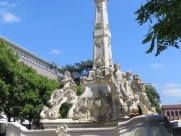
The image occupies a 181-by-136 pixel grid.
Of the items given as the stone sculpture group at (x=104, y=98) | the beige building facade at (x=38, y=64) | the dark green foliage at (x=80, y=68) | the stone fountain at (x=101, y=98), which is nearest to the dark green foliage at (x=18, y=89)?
the stone sculpture group at (x=104, y=98)

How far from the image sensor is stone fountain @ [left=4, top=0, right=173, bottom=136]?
14156 mm

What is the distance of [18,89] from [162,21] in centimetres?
2032

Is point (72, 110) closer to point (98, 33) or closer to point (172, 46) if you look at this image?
point (98, 33)

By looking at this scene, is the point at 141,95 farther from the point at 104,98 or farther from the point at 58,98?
the point at 58,98

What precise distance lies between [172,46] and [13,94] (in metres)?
19.9

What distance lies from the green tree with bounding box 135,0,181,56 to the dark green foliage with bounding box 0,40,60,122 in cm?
1741

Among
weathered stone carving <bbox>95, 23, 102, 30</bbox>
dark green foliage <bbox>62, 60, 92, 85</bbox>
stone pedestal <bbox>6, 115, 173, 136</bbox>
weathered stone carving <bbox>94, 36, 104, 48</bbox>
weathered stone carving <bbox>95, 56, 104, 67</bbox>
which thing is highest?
dark green foliage <bbox>62, 60, 92, 85</bbox>

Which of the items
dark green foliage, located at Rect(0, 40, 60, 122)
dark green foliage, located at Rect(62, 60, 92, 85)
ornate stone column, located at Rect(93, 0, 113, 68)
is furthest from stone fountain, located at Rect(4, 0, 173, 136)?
dark green foliage, located at Rect(62, 60, 92, 85)

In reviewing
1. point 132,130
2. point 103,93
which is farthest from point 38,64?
point 132,130

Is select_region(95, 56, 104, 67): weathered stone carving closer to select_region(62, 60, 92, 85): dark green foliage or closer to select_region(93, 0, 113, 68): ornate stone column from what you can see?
select_region(93, 0, 113, 68): ornate stone column

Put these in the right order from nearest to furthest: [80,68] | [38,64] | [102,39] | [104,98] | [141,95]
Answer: [141,95], [104,98], [102,39], [80,68], [38,64]

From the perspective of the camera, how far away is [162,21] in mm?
8508

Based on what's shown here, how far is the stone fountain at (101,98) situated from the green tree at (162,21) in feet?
17.3

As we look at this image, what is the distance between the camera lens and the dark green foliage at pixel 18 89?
24703 millimetres
